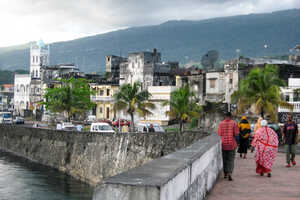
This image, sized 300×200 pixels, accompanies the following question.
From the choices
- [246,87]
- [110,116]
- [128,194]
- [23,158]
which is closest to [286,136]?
[128,194]

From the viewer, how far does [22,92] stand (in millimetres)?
119188

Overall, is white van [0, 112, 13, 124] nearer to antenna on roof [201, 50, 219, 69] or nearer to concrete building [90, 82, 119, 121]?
concrete building [90, 82, 119, 121]

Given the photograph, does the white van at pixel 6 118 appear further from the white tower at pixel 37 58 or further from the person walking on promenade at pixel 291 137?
the person walking on promenade at pixel 291 137

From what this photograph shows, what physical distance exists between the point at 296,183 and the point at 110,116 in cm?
6885

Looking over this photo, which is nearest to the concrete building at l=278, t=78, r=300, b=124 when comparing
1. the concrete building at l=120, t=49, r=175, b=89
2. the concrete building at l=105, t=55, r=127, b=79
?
the concrete building at l=120, t=49, r=175, b=89

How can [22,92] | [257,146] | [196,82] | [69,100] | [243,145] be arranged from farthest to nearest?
[22,92] → [69,100] → [196,82] → [243,145] → [257,146]

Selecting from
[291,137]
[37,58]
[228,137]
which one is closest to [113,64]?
[37,58]

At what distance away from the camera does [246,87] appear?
136 ft

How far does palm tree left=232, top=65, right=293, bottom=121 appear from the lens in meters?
39.5

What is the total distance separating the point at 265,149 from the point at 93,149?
23.0m

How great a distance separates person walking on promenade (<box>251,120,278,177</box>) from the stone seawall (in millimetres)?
8716

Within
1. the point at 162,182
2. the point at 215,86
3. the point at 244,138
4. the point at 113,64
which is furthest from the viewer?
the point at 113,64

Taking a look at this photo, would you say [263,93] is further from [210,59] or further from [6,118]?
[6,118]

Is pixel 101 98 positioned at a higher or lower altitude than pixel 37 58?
lower
